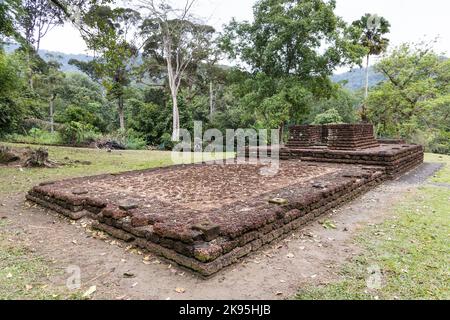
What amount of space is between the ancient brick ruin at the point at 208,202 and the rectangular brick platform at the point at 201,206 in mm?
10

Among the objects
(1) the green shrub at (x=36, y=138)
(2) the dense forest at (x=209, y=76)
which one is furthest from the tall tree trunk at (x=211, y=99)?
(1) the green shrub at (x=36, y=138)

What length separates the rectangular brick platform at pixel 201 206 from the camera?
2980 millimetres

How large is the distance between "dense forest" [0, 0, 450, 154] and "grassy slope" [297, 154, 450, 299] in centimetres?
662

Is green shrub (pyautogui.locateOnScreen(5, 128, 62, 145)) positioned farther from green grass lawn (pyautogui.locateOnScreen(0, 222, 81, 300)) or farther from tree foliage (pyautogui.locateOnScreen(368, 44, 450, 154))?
tree foliage (pyautogui.locateOnScreen(368, 44, 450, 154))

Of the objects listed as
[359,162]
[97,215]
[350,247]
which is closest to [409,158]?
[359,162]

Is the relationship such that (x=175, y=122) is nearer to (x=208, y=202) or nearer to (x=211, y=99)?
(x=211, y=99)

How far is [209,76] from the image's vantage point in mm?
24812

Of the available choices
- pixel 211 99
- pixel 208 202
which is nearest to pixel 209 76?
pixel 211 99

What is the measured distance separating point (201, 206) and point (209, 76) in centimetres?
2195

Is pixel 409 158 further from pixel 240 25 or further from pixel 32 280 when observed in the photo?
pixel 32 280

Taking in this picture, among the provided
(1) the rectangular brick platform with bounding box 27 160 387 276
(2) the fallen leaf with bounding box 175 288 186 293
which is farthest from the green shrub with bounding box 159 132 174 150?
(2) the fallen leaf with bounding box 175 288 186 293

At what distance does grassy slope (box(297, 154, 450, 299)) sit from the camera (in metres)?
2.50

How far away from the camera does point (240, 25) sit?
12.0 m
